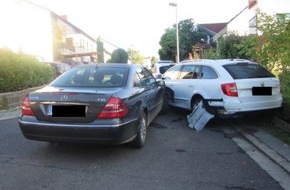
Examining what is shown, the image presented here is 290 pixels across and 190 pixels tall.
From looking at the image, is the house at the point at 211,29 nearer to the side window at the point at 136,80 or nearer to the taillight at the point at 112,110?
the side window at the point at 136,80

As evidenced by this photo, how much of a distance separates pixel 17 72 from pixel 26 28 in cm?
2080

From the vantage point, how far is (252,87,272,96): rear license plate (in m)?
7.81

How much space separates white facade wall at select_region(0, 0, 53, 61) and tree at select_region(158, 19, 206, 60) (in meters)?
13.9

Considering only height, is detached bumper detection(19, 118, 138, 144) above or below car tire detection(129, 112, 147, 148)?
above

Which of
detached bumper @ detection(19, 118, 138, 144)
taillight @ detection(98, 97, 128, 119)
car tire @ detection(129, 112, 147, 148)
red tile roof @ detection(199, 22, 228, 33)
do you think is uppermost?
red tile roof @ detection(199, 22, 228, 33)

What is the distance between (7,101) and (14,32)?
64.7 ft

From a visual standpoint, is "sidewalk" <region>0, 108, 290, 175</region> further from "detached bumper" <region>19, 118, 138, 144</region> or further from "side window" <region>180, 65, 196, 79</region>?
"detached bumper" <region>19, 118, 138, 144</region>

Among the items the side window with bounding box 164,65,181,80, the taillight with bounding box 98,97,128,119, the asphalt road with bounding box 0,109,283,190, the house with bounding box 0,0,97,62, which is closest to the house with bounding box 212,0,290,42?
the side window with bounding box 164,65,181,80

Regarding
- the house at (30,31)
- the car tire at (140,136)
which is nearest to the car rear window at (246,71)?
the car tire at (140,136)

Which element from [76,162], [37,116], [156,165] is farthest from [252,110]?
[37,116]

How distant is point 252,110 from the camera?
7.77 meters

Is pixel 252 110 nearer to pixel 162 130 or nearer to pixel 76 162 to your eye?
pixel 162 130

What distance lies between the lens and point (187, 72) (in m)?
9.71

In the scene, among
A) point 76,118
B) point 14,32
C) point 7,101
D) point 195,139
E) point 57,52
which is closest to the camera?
point 76,118
